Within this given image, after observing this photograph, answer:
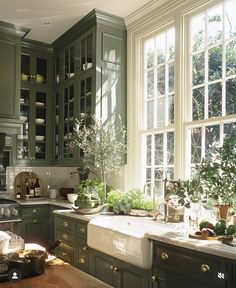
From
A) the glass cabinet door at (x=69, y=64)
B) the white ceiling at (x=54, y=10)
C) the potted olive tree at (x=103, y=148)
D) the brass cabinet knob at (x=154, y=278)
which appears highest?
the white ceiling at (x=54, y=10)

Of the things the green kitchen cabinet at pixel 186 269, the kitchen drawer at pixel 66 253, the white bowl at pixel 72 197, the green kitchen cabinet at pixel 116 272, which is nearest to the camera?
the green kitchen cabinet at pixel 186 269

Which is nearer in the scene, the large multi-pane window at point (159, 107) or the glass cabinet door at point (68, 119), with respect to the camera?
the large multi-pane window at point (159, 107)

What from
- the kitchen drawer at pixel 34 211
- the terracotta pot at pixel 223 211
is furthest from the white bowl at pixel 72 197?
the terracotta pot at pixel 223 211

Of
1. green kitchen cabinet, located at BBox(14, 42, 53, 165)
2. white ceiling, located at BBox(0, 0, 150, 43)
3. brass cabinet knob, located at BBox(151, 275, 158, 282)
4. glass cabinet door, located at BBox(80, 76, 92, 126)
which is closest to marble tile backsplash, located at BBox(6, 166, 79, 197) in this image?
green kitchen cabinet, located at BBox(14, 42, 53, 165)

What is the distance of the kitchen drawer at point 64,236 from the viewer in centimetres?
375

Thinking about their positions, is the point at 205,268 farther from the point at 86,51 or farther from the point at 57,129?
the point at 57,129

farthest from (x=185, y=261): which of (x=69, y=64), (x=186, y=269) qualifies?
(x=69, y=64)

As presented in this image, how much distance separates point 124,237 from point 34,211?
2.32 meters

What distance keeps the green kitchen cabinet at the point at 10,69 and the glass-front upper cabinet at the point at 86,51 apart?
88 cm

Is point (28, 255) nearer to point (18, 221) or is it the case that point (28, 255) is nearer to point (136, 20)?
point (18, 221)

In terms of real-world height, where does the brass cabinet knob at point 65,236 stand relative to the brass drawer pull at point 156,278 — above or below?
above

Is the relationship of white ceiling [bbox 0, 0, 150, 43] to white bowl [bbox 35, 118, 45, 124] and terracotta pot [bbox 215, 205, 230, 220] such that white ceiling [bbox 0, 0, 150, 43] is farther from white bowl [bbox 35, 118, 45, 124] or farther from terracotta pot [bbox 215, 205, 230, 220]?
terracotta pot [bbox 215, 205, 230, 220]

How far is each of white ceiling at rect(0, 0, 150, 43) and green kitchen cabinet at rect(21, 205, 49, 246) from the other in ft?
8.01

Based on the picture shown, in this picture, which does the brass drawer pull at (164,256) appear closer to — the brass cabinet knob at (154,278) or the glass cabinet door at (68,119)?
the brass cabinet knob at (154,278)
